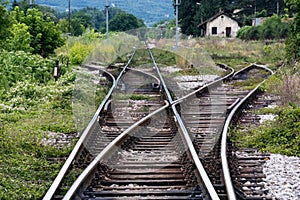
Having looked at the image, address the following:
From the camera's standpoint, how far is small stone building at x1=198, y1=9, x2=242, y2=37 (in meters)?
64.8

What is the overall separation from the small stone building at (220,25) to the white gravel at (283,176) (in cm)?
5819

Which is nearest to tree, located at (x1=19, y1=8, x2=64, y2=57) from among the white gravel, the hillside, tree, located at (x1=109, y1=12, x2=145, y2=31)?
the white gravel

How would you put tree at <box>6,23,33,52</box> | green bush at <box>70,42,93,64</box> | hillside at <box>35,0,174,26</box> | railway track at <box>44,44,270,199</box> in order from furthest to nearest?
hillside at <box>35,0,174,26</box> < green bush at <box>70,42,93,64</box> < tree at <box>6,23,33,52</box> < railway track at <box>44,44,270,199</box>

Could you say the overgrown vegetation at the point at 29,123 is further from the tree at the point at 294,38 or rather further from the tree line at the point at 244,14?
the tree line at the point at 244,14

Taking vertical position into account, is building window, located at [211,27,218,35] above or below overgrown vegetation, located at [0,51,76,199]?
above

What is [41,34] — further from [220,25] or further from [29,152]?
[220,25]

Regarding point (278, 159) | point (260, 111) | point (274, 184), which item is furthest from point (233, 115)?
point (274, 184)

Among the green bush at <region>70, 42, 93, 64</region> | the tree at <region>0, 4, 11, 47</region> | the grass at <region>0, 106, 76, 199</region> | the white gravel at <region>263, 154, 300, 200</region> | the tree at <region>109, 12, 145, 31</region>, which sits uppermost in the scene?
the tree at <region>109, 12, 145, 31</region>

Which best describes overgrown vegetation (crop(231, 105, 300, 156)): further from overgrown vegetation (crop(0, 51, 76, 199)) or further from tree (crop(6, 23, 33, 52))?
tree (crop(6, 23, 33, 52))

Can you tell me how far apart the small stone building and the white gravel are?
58.2 meters

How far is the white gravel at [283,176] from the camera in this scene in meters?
5.35

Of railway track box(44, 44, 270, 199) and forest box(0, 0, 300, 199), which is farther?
forest box(0, 0, 300, 199)

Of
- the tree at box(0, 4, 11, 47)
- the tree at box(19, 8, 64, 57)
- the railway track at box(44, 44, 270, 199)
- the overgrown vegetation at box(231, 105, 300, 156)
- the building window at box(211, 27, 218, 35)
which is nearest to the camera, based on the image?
the railway track at box(44, 44, 270, 199)

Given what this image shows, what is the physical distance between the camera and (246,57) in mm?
29078
